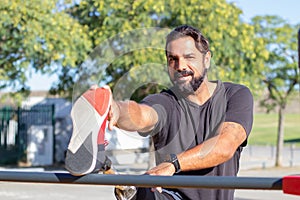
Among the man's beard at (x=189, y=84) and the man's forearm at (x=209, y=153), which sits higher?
the man's beard at (x=189, y=84)

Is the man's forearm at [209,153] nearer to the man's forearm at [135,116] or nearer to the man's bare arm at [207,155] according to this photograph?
the man's bare arm at [207,155]

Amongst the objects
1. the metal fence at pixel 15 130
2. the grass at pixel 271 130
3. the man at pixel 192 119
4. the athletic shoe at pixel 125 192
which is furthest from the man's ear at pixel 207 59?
the grass at pixel 271 130

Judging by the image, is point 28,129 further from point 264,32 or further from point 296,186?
point 296,186

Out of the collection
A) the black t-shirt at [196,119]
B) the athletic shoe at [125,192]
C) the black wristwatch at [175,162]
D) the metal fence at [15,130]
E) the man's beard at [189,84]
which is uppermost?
the man's beard at [189,84]

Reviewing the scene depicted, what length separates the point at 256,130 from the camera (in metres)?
57.6

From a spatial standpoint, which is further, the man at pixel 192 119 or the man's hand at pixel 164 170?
the man at pixel 192 119

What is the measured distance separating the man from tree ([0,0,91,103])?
492 inches

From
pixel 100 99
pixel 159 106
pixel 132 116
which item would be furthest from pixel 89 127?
pixel 159 106

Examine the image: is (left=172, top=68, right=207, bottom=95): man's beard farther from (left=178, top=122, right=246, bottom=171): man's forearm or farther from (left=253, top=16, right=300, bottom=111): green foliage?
(left=253, top=16, right=300, bottom=111): green foliage

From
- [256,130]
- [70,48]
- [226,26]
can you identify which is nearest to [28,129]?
[70,48]

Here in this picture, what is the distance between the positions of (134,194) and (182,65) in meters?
0.63

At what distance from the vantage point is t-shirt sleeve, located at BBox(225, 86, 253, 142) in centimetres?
305

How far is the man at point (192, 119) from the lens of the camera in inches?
113

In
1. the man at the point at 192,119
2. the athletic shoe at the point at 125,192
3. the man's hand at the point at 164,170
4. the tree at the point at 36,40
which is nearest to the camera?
the man's hand at the point at 164,170
